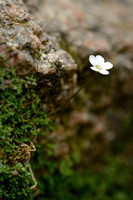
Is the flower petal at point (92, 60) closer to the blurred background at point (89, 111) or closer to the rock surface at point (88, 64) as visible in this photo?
the blurred background at point (89, 111)

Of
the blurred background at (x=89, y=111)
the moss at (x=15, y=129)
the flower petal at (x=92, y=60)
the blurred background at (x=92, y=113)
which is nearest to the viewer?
the moss at (x=15, y=129)

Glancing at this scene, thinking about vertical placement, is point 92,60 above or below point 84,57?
above

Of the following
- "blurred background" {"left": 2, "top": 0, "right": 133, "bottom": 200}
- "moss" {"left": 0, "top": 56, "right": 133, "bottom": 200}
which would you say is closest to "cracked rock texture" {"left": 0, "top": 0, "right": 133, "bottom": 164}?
"blurred background" {"left": 2, "top": 0, "right": 133, "bottom": 200}

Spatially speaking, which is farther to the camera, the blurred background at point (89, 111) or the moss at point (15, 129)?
the blurred background at point (89, 111)

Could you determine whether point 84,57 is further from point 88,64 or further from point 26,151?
point 26,151

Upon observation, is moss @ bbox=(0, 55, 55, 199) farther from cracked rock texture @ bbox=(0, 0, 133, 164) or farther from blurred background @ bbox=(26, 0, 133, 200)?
blurred background @ bbox=(26, 0, 133, 200)

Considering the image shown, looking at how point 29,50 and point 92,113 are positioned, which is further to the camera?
point 92,113

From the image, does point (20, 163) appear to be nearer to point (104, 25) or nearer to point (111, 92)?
point (111, 92)

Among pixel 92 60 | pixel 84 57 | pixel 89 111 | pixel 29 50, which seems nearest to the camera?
pixel 29 50

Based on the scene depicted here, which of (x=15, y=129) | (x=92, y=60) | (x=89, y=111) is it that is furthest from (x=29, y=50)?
(x=89, y=111)

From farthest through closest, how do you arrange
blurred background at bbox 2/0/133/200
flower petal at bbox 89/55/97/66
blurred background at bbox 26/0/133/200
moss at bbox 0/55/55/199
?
blurred background at bbox 26/0/133/200 → blurred background at bbox 2/0/133/200 → flower petal at bbox 89/55/97/66 → moss at bbox 0/55/55/199

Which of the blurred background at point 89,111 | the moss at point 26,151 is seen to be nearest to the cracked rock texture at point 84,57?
the blurred background at point 89,111

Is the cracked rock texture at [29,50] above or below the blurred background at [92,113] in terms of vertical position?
above
